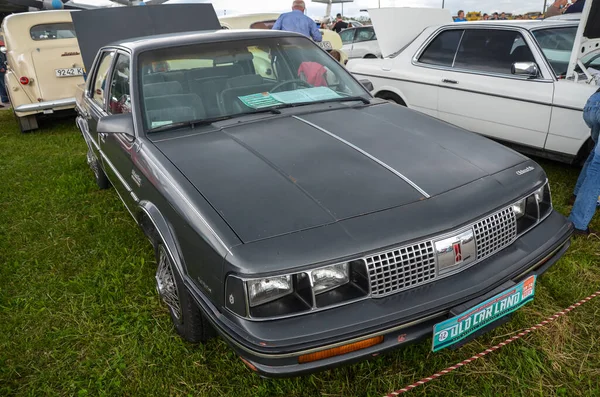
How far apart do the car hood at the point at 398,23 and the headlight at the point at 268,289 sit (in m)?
A: 4.27

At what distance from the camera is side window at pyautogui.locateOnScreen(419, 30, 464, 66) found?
15.9 ft

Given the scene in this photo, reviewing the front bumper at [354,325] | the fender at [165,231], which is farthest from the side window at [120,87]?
the front bumper at [354,325]

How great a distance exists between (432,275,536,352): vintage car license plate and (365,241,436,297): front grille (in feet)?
0.64

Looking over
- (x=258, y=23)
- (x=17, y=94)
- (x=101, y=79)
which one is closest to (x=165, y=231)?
(x=101, y=79)

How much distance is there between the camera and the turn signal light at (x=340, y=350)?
1.66 m

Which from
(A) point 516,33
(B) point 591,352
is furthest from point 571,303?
(A) point 516,33

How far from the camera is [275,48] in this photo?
324 centimetres

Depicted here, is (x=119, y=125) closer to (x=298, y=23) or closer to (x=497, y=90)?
(x=497, y=90)

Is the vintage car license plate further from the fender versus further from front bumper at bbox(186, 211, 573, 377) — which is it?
the fender

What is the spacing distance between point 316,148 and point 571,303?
1765mm

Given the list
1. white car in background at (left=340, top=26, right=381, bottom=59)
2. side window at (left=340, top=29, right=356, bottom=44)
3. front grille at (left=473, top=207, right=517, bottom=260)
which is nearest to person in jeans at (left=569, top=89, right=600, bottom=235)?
front grille at (left=473, top=207, right=517, bottom=260)

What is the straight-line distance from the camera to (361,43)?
1405cm

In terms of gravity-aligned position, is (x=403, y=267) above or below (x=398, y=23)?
below

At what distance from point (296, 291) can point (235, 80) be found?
5.58 ft
